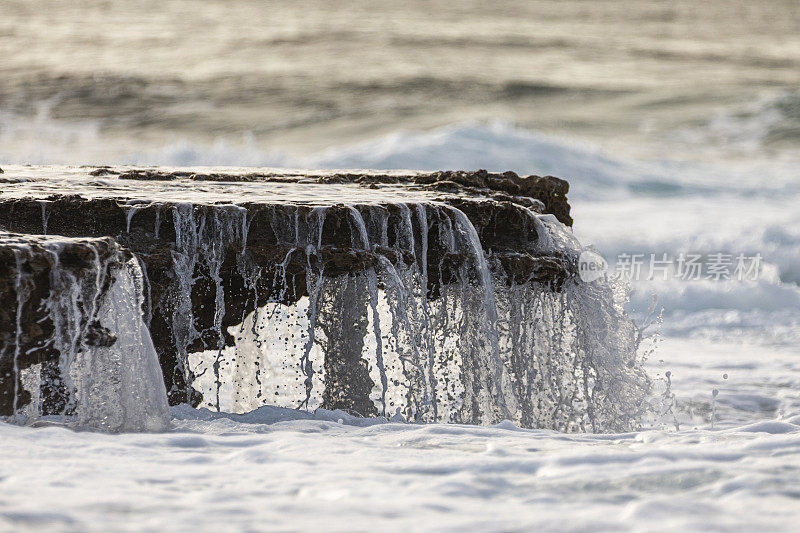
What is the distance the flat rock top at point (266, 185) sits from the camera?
149 inches

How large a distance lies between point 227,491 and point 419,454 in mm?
778

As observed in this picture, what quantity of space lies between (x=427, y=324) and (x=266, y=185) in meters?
1.15

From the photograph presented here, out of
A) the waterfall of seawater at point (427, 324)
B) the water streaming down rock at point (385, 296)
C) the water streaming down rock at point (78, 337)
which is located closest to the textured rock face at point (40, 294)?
the water streaming down rock at point (78, 337)

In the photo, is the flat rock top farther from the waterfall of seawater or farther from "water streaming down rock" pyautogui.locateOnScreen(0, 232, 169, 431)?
"water streaming down rock" pyautogui.locateOnScreen(0, 232, 169, 431)

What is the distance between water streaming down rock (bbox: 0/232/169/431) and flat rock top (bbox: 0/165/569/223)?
605 millimetres

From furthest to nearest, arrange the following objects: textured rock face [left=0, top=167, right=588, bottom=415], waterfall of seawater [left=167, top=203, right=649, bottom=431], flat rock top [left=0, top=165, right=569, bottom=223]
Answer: flat rock top [left=0, top=165, right=569, bottom=223] < waterfall of seawater [left=167, top=203, right=649, bottom=431] < textured rock face [left=0, top=167, right=588, bottom=415]

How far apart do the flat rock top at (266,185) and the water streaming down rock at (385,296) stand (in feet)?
0.12

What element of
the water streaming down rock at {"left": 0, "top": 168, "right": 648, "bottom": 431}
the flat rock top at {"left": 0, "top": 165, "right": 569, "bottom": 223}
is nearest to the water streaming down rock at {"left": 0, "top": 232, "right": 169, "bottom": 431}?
the water streaming down rock at {"left": 0, "top": 168, "right": 648, "bottom": 431}

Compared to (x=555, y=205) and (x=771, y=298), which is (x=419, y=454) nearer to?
(x=555, y=205)

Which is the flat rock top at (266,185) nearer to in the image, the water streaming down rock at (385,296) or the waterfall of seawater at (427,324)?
the water streaming down rock at (385,296)

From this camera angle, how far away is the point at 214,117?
22641 mm

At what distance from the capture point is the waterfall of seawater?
3625mm

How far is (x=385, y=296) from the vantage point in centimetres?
380

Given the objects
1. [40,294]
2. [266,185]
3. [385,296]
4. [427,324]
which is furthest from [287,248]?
[40,294]
